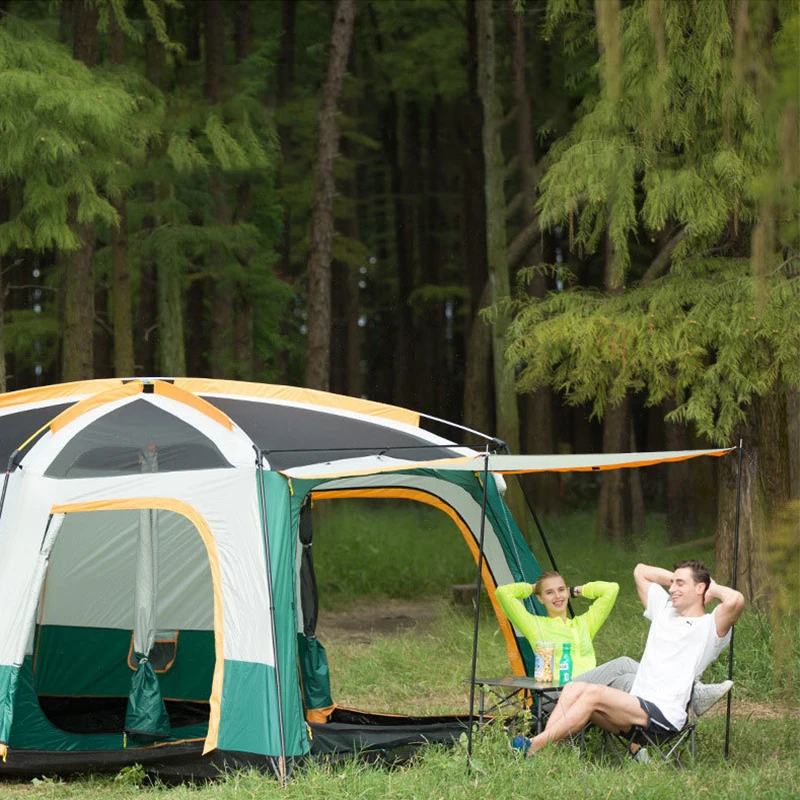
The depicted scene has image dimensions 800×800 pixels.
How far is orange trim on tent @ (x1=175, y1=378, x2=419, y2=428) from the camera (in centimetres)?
686

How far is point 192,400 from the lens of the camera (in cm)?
623

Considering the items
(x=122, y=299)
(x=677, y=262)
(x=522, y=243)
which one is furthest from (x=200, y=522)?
(x=522, y=243)

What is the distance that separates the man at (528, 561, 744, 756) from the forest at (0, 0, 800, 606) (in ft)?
5.14

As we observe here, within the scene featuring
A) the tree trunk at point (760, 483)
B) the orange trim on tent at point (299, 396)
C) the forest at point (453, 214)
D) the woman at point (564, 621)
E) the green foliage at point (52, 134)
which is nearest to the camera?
the woman at point (564, 621)

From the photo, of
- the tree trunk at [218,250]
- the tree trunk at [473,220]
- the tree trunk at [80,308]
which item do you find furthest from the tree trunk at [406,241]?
the tree trunk at [80,308]

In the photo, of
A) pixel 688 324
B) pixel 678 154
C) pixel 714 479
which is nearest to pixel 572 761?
pixel 688 324

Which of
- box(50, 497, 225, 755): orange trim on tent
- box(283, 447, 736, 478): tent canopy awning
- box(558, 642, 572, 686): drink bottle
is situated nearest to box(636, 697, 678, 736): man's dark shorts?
box(558, 642, 572, 686): drink bottle

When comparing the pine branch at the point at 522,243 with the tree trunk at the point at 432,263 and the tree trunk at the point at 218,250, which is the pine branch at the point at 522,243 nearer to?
the tree trunk at the point at 218,250

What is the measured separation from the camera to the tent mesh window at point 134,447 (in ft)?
19.4

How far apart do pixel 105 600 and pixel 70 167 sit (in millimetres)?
3096

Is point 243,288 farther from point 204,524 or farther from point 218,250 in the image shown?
point 204,524

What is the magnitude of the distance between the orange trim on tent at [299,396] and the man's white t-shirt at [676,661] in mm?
2113

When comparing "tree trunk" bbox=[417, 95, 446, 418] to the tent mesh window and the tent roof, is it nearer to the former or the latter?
the tent roof

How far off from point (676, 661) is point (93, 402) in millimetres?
3077
